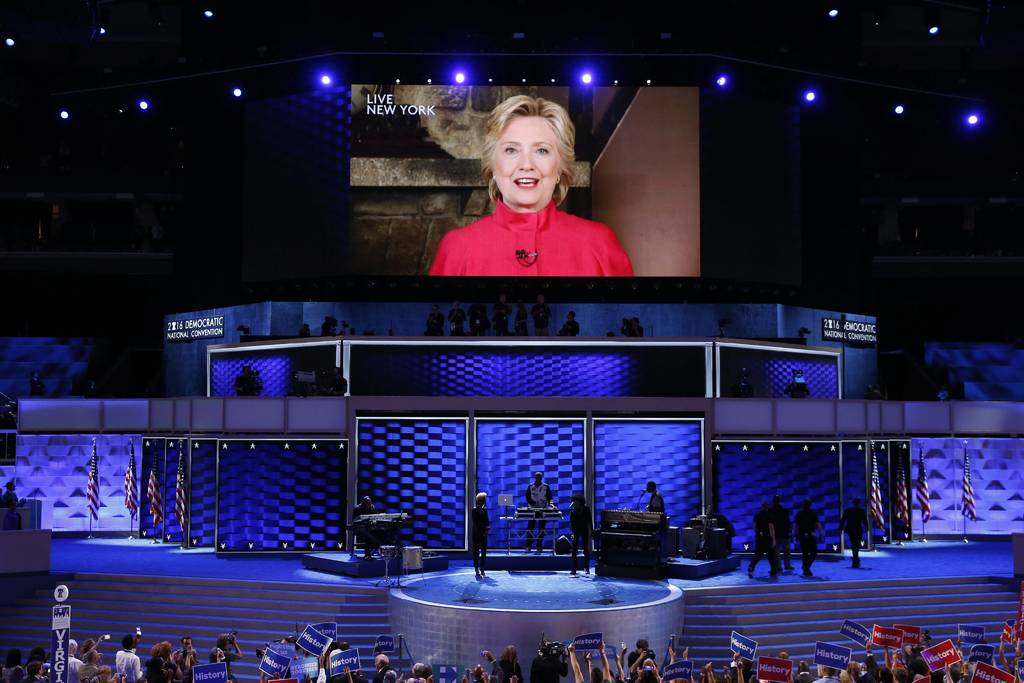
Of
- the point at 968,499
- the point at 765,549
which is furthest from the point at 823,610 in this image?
the point at 968,499

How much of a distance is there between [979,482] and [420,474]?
1506 centimetres

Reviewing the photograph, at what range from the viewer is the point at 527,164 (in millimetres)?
30453

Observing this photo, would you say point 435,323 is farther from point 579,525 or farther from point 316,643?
point 316,643

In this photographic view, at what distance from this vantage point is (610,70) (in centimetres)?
3141

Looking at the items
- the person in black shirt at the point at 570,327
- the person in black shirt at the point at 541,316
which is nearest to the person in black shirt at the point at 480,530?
the person in black shirt at the point at 570,327

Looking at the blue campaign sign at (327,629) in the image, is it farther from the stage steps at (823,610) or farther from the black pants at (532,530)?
the black pants at (532,530)

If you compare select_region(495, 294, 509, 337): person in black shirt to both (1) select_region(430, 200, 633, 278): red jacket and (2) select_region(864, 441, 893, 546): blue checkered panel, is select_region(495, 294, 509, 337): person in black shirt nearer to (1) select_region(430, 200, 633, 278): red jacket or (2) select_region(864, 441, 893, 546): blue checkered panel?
(1) select_region(430, 200, 633, 278): red jacket

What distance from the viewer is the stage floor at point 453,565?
21.5 m

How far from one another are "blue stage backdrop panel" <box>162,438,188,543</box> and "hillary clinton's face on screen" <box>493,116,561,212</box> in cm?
1020

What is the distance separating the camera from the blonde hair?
30.5 m

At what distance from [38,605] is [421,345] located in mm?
9622

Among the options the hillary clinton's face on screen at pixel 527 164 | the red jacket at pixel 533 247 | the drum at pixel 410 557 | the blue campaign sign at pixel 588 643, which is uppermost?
the hillary clinton's face on screen at pixel 527 164

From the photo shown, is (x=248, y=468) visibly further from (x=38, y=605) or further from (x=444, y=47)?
(x=444, y=47)

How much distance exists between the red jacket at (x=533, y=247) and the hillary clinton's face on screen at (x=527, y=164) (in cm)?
33
